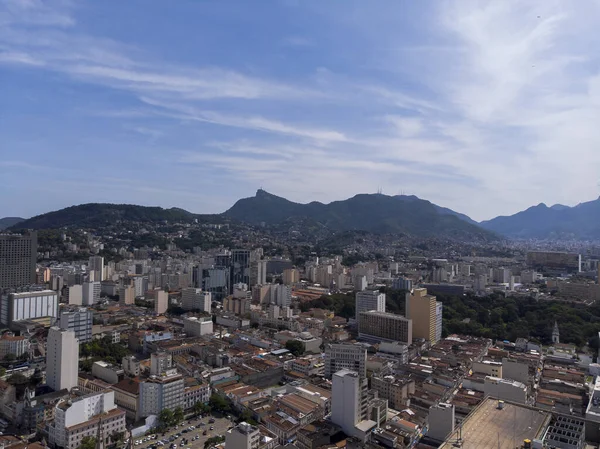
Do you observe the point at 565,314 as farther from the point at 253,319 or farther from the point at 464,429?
the point at 464,429

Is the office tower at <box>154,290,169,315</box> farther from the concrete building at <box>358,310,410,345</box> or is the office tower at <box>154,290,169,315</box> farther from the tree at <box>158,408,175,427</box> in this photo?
the tree at <box>158,408,175,427</box>

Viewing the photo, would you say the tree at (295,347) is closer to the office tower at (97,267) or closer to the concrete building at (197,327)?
the concrete building at (197,327)

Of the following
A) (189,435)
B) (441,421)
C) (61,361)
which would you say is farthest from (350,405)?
(61,361)

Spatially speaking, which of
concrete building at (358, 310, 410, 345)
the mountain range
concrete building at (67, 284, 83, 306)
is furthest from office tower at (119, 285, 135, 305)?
the mountain range

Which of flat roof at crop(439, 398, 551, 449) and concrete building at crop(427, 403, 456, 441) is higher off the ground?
flat roof at crop(439, 398, 551, 449)

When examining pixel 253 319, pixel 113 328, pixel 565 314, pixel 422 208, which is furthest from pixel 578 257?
pixel 422 208

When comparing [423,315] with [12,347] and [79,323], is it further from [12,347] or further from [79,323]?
[12,347]
